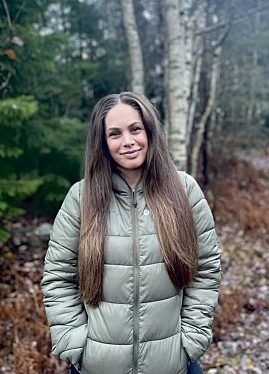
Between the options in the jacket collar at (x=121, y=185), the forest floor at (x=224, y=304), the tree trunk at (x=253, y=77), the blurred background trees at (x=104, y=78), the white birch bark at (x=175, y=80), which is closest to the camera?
the jacket collar at (x=121, y=185)

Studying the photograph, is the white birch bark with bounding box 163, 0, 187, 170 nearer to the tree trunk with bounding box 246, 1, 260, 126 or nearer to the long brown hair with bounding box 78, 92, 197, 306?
the long brown hair with bounding box 78, 92, 197, 306

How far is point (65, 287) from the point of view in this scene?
2.38 metres

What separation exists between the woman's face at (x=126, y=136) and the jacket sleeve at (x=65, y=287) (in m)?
0.34

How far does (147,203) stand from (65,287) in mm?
641

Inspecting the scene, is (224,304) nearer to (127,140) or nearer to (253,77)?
(127,140)

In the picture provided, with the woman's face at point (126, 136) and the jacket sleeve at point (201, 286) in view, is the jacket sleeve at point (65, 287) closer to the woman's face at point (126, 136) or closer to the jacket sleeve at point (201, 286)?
the woman's face at point (126, 136)

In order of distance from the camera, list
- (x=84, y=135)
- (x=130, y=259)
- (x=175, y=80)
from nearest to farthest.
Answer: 1. (x=130, y=259)
2. (x=175, y=80)
3. (x=84, y=135)

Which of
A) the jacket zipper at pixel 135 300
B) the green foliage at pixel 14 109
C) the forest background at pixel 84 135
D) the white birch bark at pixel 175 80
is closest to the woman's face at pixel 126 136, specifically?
the jacket zipper at pixel 135 300

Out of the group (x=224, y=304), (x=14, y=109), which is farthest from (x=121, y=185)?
(x=224, y=304)

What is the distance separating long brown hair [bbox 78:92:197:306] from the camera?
2275mm

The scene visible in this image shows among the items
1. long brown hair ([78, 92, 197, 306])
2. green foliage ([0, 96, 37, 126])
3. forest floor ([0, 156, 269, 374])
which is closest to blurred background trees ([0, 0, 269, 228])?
green foliage ([0, 96, 37, 126])

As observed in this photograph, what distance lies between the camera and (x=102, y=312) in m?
2.30

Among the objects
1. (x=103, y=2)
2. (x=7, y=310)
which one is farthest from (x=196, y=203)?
(x=103, y=2)

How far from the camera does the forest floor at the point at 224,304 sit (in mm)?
4004
